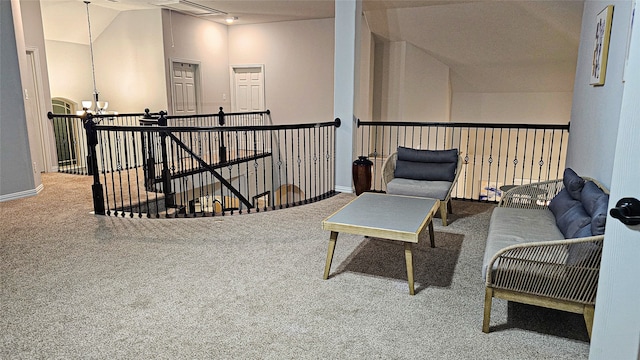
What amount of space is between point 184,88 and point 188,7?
162 cm

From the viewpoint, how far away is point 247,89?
947cm

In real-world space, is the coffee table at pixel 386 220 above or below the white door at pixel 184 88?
below

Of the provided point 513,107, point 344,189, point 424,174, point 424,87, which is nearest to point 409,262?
point 424,174

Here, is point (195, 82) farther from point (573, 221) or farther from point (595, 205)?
point (595, 205)

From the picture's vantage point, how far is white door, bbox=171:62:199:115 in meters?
8.18

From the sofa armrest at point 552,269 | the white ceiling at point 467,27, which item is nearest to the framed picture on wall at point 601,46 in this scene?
the sofa armrest at point 552,269

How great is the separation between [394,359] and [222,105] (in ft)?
27.3

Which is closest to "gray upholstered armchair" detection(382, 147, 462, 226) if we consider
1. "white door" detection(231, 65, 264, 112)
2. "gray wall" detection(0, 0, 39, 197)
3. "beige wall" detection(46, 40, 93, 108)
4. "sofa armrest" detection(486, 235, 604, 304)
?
"sofa armrest" detection(486, 235, 604, 304)

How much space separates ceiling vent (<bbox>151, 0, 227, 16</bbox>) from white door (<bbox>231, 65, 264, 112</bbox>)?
61.6 inches

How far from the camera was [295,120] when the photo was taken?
30.1 feet

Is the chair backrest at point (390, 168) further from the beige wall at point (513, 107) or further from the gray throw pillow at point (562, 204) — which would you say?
the beige wall at point (513, 107)

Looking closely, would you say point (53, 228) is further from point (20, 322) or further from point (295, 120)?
point (295, 120)

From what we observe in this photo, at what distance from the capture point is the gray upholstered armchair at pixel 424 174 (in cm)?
420

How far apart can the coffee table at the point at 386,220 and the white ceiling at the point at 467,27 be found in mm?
4390
